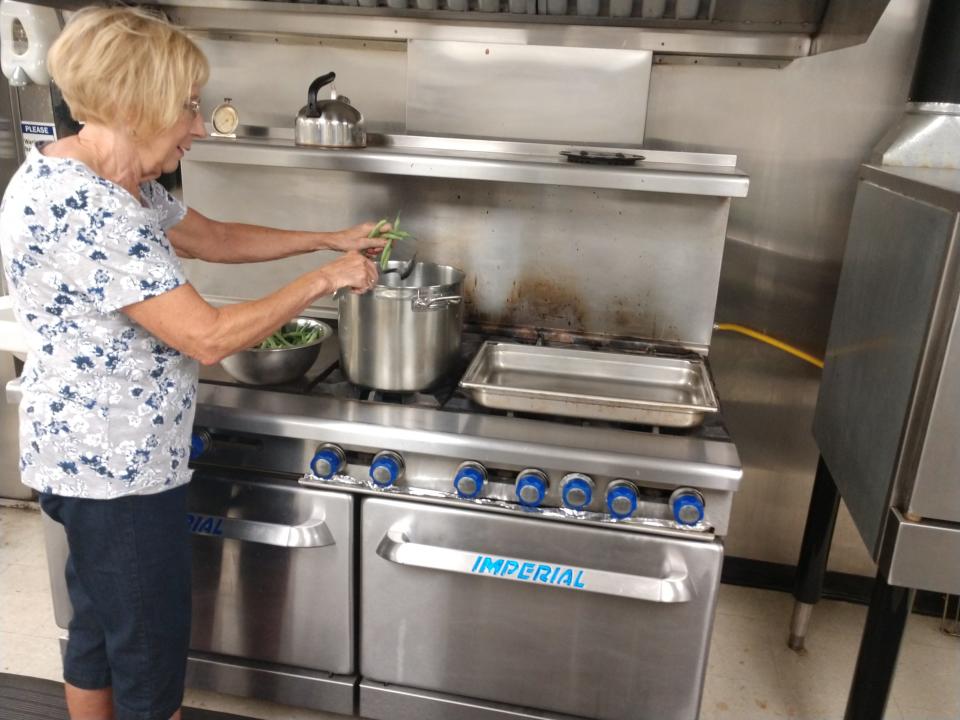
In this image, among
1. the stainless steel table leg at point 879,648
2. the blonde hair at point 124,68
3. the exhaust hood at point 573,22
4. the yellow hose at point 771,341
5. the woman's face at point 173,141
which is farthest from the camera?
the yellow hose at point 771,341

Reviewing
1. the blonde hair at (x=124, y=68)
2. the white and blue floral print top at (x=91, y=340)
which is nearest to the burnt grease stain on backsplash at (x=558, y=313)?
the white and blue floral print top at (x=91, y=340)

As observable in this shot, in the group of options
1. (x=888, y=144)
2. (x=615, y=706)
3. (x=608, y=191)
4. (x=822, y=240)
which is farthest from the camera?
(x=822, y=240)

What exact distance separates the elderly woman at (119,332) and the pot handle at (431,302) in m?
0.11

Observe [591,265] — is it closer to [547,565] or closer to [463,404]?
[463,404]

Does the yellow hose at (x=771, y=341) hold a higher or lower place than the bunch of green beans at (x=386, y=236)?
lower

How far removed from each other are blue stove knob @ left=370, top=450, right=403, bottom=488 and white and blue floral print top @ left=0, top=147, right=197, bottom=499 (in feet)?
1.03

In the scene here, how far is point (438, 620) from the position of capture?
146 centimetres

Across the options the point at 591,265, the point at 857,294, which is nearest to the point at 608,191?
the point at 591,265

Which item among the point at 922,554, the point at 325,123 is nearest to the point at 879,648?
the point at 922,554

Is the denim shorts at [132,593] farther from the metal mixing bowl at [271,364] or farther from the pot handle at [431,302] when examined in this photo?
the pot handle at [431,302]

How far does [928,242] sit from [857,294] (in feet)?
1.28

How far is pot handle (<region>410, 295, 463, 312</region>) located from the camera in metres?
1.41

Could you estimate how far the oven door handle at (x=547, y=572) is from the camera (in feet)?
4.30

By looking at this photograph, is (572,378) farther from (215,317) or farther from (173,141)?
(173,141)
